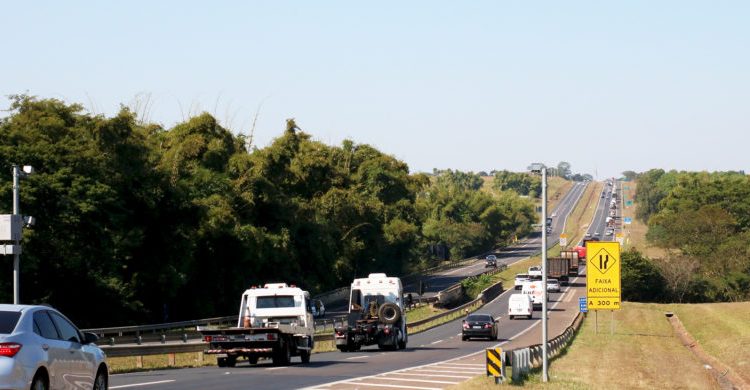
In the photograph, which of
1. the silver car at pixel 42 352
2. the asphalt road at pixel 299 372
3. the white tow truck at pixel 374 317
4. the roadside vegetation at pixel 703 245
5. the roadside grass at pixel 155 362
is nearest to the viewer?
the silver car at pixel 42 352

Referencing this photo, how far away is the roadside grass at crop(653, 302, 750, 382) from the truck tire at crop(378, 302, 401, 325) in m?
15.7

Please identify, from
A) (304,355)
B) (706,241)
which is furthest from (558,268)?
(304,355)

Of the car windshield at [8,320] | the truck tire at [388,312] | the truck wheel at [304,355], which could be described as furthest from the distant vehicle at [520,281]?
the car windshield at [8,320]

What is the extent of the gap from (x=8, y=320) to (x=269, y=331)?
17126 millimetres

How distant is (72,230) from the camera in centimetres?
6147

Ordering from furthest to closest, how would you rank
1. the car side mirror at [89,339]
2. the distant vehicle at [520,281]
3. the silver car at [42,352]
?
the distant vehicle at [520,281] < the car side mirror at [89,339] < the silver car at [42,352]

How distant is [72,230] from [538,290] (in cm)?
4639

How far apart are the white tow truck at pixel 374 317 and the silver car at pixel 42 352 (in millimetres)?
28574

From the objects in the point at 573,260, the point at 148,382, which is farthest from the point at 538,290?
the point at 148,382

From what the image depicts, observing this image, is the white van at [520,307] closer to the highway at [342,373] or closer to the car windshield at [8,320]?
the highway at [342,373]

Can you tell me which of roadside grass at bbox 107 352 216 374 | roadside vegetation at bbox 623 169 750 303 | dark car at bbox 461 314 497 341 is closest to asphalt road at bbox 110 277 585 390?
roadside grass at bbox 107 352 216 374

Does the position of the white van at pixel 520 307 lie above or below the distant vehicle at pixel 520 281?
below

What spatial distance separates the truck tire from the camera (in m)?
45.9

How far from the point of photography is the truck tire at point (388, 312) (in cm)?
4588
